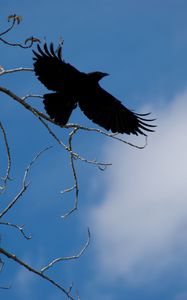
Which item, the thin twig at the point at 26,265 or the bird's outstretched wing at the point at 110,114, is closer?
the thin twig at the point at 26,265

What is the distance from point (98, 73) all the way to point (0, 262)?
145 inches

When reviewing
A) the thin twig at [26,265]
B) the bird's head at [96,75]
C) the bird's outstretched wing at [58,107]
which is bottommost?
the thin twig at [26,265]

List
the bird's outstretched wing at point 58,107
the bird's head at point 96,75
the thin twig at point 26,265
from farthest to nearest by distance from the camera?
the bird's head at point 96,75, the bird's outstretched wing at point 58,107, the thin twig at point 26,265

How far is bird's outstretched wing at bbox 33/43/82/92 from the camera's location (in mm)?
6961

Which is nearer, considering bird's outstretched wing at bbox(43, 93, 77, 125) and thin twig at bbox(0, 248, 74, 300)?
thin twig at bbox(0, 248, 74, 300)

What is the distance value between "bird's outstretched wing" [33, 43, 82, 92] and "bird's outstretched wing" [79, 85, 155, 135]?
0.35m

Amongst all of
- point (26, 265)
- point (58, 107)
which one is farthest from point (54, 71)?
point (26, 265)

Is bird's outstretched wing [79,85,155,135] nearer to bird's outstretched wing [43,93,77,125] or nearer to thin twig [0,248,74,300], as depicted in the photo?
bird's outstretched wing [43,93,77,125]

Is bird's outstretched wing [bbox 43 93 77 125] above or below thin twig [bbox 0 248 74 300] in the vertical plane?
above

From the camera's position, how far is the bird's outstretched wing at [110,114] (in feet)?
25.0

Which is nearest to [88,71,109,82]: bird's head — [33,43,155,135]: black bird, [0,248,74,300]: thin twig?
[33,43,155,135]: black bird

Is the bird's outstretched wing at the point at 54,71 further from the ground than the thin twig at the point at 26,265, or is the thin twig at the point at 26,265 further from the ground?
the bird's outstretched wing at the point at 54,71

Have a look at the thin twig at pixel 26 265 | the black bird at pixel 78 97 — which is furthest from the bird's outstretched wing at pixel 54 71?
the thin twig at pixel 26 265

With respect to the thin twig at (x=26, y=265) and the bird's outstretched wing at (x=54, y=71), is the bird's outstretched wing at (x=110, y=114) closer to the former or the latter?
the bird's outstretched wing at (x=54, y=71)
